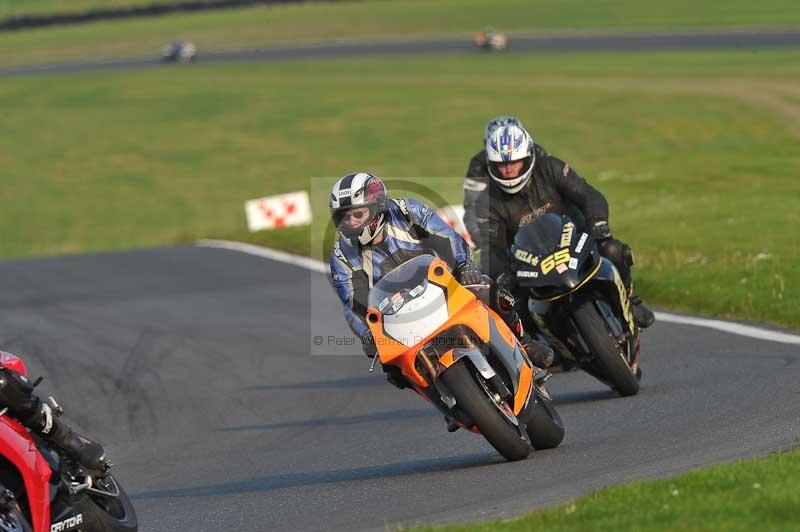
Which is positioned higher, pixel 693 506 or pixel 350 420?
pixel 693 506

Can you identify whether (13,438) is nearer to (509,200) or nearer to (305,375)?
(509,200)

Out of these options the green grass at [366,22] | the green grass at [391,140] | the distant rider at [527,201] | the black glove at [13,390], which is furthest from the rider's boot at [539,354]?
the green grass at [366,22]

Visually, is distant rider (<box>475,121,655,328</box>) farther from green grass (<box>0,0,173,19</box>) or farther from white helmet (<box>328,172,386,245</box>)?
green grass (<box>0,0,173,19</box>)

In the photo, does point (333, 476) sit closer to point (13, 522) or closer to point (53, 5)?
point (13, 522)

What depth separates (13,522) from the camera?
6.00 metres

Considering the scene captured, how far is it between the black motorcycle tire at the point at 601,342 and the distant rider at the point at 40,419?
376 centimetres

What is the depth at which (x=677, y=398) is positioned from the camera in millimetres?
9352

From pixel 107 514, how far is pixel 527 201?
476 cm

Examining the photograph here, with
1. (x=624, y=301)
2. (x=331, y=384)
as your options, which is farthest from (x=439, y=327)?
(x=331, y=384)

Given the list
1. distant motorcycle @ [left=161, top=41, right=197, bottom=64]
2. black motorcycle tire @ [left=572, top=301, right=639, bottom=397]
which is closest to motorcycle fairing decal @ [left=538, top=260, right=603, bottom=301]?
black motorcycle tire @ [left=572, top=301, right=639, bottom=397]

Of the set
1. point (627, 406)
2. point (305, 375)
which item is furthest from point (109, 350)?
point (627, 406)

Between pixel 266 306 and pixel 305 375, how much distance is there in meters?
4.01

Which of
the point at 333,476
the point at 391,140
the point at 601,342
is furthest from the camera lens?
the point at 391,140

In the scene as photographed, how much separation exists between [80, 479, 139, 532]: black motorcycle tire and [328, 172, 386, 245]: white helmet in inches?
79.9
